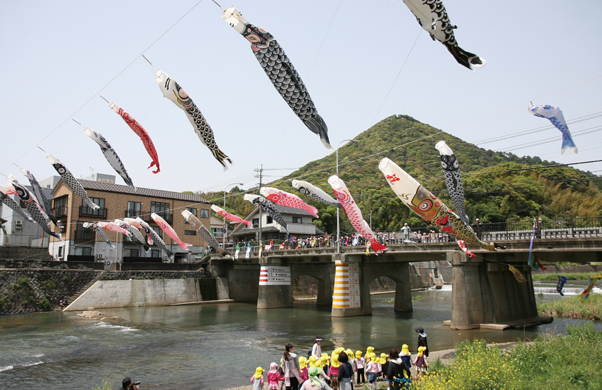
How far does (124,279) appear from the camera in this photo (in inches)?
1692

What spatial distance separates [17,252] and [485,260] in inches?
1817

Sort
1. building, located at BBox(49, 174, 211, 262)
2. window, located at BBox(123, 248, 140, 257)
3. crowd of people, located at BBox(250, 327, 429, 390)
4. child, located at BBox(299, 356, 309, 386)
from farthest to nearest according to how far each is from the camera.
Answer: window, located at BBox(123, 248, 140, 257) → building, located at BBox(49, 174, 211, 262) → child, located at BBox(299, 356, 309, 386) → crowd of people, located at BBox(250, 327, 429, 390)

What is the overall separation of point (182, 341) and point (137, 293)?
2040 centimetres

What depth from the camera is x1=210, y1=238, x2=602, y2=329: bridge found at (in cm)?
2444

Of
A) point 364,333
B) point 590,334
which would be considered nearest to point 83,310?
point 364,333

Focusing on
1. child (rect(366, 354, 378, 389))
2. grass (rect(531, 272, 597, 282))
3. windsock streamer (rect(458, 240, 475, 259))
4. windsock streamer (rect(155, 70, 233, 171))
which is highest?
windsock streamer (rect(155, 70, 233, 171))

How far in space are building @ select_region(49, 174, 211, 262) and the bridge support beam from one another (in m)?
35.8

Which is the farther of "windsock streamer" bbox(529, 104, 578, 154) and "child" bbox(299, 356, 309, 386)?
"windsock streamer" bbox(529, 104, 578, 154)

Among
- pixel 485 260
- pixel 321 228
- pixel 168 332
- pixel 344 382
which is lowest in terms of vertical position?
pixel 168 332

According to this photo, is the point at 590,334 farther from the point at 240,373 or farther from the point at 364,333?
the point at 364,333

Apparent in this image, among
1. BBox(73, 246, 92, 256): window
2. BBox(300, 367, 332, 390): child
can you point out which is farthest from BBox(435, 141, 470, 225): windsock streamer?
BBox(73, 246, 92, 256): window

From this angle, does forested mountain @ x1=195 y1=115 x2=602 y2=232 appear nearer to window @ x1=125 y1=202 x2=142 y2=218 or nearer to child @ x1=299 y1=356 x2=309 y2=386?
window @ x1=125 y1=202 x2=142 y2=218

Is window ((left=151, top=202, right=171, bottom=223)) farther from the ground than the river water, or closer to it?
farther from the ground

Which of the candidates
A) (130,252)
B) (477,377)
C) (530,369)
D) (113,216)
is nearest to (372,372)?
(477,377)
